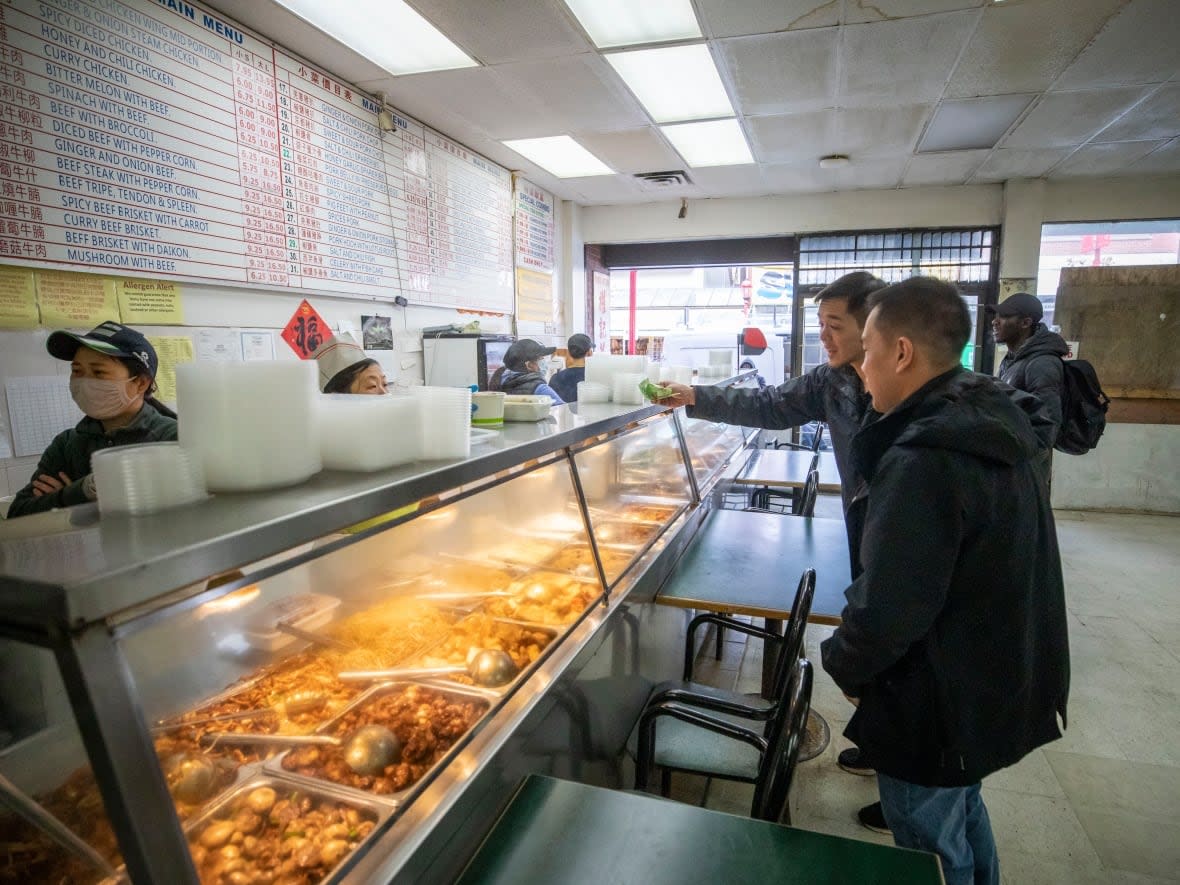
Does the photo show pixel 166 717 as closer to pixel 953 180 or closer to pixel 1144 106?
pixel 1144 106

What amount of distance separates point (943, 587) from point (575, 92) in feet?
13.9

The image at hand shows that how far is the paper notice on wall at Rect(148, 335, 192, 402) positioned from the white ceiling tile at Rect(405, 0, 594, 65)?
213 centimetres

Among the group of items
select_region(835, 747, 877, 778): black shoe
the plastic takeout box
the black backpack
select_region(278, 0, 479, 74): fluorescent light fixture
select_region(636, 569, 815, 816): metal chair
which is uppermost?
select_region(278, 0, 479, 74): fluorescent light fixture

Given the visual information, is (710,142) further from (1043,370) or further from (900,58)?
(1043,370)

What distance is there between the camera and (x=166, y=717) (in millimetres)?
1351

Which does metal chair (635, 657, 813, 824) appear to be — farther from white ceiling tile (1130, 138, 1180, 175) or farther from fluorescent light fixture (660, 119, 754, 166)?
white ceiling tile (1130, 138, 1180, 175)

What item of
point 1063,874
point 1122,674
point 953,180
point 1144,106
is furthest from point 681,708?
point 953,180

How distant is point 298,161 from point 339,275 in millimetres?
724

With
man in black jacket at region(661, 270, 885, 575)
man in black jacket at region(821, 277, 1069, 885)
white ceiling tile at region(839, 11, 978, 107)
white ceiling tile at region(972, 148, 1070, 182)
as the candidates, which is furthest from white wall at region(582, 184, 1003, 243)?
man in black jacket at region(821, 277, 1069, 885)

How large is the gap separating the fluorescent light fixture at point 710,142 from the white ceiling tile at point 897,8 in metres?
1.76

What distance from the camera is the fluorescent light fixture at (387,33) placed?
3.53 metres

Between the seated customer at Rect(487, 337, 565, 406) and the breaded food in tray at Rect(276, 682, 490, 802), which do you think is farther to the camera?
the seated customer at Rect(487, 337, 565, 406)

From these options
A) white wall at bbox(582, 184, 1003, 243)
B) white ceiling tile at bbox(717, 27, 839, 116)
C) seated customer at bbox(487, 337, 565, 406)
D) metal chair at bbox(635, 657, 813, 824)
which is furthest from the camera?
white wall at bbox(582, 184, 1003, 243)

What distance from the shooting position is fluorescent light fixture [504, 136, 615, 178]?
582 cm
